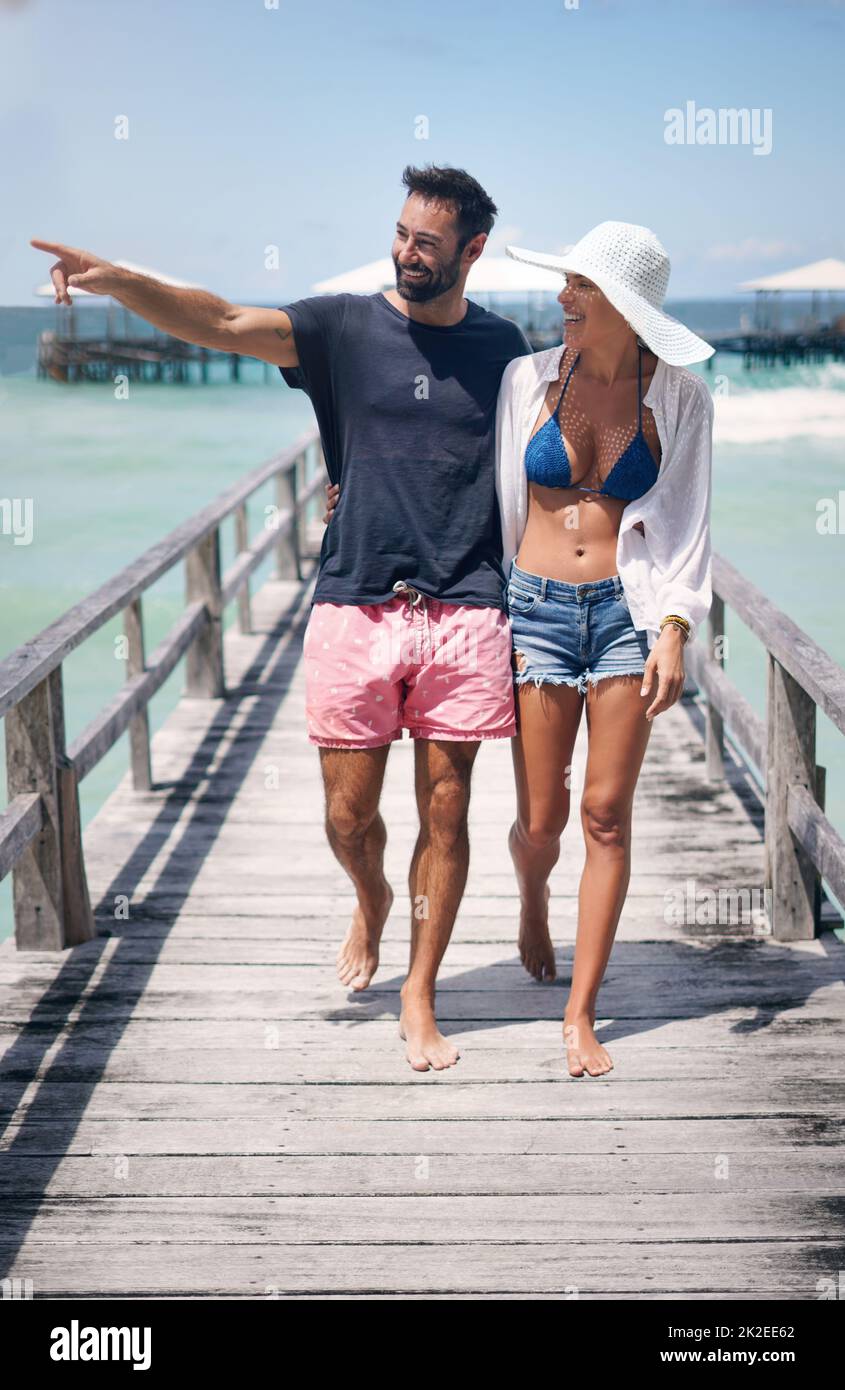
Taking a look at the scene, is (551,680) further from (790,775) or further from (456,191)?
(790,775)

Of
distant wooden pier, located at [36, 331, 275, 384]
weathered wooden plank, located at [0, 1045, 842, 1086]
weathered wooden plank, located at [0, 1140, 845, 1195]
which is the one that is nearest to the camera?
weathered wooden plank, located at [0, 1140, 845, 1195]

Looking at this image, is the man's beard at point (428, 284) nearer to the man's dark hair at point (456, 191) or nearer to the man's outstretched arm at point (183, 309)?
the man's dark hair at point (456, 191)

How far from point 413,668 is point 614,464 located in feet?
1.94

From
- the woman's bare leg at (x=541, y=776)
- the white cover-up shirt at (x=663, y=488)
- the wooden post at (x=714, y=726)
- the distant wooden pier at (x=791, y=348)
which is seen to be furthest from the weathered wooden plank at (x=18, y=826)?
the distant wooden pier at (x=791, y=348)

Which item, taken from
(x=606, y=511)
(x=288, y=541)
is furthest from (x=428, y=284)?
(x=288, y=541)

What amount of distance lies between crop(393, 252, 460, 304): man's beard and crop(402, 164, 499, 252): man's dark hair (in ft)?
0.25

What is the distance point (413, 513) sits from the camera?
3076mm

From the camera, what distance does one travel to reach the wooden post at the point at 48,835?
382cm

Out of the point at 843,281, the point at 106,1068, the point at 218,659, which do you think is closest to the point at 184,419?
the point at 843,281

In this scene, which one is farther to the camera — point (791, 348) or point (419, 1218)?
point (791, 348)

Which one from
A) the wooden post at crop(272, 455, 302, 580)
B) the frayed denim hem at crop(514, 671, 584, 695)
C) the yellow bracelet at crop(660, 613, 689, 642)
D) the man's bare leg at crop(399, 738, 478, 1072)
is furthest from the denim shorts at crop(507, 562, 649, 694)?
the wooden post at crop(272, 455, 302, 580)

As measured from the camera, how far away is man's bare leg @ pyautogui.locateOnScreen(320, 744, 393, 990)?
328cm

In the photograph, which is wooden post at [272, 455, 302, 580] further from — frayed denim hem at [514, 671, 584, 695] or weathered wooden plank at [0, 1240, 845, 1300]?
weathered wooden plank at [0, 1240, 845, 1300]

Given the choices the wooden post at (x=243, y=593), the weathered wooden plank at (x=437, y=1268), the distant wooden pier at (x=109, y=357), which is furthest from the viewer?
the distant wooden pier at (x=109, y=357)
